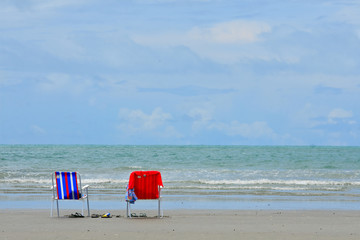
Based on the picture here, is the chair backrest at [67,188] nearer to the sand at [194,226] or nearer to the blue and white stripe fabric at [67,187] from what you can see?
the blue and white stripe fabric at [67,187]

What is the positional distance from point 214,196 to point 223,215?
413 cm

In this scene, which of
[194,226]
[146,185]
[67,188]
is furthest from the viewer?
[146,185]

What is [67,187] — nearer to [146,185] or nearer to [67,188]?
[67,188]

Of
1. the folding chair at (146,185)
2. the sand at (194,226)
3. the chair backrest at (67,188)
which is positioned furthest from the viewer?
the folding chair at (146,185)

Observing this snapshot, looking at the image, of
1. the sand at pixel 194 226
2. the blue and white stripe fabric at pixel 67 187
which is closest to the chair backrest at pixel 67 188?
the blue and white stripe fabric at pixel 67 187

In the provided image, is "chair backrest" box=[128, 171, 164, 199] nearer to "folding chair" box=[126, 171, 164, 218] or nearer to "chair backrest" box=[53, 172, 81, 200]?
"folding chair" box=[126, 171, 164, 218]

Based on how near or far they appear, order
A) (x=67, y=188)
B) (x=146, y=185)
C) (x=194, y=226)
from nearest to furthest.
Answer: (x=194, y=226) → (x=67, y=188) → (x=146, y=185)

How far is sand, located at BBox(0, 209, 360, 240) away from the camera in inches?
284

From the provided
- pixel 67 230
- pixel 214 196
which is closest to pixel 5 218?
pixel 67 230

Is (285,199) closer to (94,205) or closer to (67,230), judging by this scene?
(94,205)

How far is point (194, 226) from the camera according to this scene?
816cm

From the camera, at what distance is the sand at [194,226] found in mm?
7207

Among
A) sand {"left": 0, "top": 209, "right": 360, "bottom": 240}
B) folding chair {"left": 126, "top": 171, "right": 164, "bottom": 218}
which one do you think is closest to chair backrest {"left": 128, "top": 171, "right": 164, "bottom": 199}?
folding chair {"left": 126, "top": 171, "right": 164, "bottom": 218}

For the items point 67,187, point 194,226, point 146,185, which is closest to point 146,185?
point 146,185
